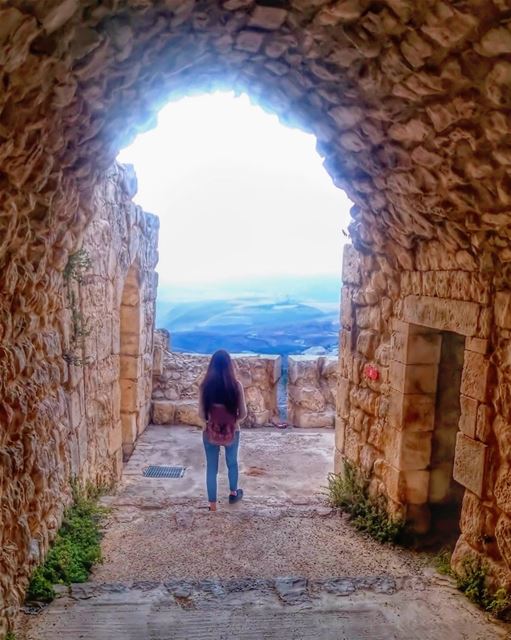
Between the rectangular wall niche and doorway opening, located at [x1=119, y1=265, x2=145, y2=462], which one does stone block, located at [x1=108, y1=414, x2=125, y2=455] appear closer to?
doorway opening, located at [x1=119, y1=265, x2=145, y2=462]

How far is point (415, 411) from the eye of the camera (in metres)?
4.06

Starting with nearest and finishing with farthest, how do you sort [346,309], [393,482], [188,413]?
[393,482], [346,309], [188,413]

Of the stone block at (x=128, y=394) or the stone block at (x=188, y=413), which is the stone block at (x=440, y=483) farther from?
the stone block at (x=188, y=413)

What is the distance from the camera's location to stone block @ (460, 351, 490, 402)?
10.3ft

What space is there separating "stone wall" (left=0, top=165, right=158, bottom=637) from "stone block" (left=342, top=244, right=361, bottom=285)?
2.31m

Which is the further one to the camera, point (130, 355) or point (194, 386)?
point (194, 386)

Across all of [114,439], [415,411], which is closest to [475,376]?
[415,411]

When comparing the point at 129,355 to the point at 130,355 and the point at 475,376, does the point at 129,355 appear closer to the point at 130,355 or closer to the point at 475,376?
the point at 130,355

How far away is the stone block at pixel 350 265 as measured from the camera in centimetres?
488

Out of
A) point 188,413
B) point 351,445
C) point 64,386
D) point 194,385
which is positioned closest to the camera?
point 64,386

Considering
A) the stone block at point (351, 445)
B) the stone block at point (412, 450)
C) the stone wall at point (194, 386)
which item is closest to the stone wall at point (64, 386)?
the stone block at point (351, 445)

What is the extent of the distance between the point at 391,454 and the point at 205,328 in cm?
1279

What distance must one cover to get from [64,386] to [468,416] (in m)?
2.76

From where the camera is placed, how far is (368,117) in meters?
2.97
